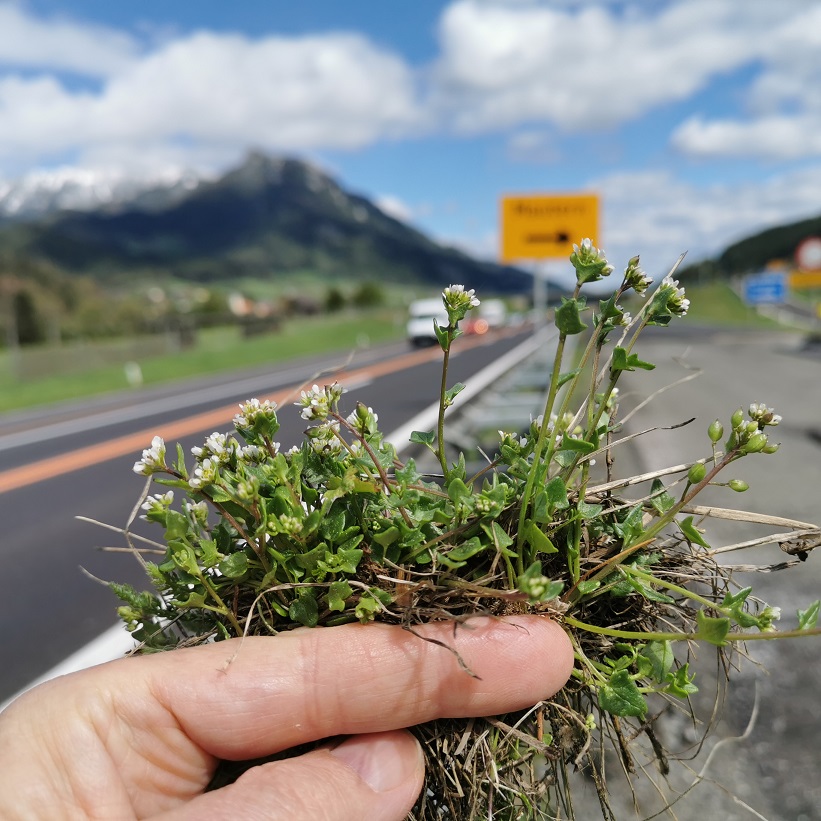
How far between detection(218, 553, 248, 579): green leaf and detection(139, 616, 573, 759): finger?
150 millimetres

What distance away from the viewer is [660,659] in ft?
5.06

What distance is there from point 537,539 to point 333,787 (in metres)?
0.69

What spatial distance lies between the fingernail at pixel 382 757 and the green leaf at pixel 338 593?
344 mm

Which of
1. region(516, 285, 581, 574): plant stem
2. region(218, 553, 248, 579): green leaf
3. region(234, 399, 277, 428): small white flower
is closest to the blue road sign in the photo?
region(516, 285, 581, 574): plant stem

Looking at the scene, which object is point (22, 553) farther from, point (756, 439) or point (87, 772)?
point (756, 439)

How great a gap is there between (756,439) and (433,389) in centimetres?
1277

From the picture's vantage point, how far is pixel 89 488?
8.77 metres

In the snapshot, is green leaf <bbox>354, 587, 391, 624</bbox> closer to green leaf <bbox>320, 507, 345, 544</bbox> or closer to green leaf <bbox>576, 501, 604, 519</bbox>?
green leaf <bbox>320, 507, 345, 544</bbox>

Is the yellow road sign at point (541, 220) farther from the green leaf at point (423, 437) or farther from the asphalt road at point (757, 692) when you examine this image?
the green leaf at point (423, 437)

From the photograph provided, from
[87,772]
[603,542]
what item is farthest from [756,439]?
[87,772]

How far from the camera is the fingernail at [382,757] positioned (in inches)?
60.6

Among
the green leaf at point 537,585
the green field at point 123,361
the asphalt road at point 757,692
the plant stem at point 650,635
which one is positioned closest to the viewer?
the green leaf at point 537,585

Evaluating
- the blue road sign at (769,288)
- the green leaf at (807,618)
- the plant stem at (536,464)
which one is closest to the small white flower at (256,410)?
the plant stem at (536,464)

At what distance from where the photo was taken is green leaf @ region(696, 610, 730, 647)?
1.35m
